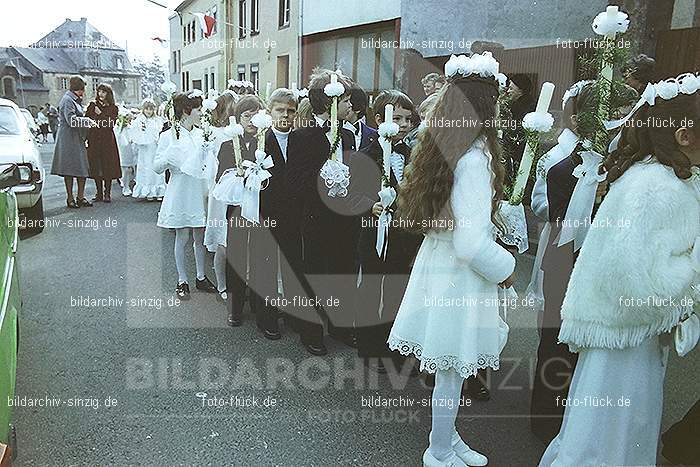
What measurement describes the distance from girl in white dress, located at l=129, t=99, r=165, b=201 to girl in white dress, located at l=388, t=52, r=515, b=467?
993 cm

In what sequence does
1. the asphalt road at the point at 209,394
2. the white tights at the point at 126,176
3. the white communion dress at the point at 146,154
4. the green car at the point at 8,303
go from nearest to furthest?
the green car at the point at 8,303
the asphalt road at the point at 209,394
the white communion dress at the point at 146,154
the white tights at the point at 126,176

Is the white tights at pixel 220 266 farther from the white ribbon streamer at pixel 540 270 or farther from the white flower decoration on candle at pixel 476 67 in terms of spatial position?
the white flower decoration on candle at pixel 476 67

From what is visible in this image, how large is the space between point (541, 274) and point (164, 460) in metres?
2.78

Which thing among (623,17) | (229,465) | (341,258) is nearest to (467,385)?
(341,258)

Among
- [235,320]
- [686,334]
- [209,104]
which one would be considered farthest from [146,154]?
[686,334]

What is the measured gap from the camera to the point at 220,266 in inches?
245

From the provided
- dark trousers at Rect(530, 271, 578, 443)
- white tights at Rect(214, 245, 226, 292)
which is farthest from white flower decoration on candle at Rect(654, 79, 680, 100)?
white tights at Rect(214, 245, 226, 292)

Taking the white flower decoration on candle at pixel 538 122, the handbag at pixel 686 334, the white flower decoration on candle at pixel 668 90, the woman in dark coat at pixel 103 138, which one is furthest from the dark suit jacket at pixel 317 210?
the woman in dark coat at pixel 103 138

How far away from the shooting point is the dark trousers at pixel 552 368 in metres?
3.72

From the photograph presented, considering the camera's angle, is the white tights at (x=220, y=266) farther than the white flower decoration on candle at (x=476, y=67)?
Yes

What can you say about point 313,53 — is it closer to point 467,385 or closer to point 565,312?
point 467,385

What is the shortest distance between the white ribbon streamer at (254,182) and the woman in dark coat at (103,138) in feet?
23.8

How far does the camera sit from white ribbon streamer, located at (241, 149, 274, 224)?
16.5 ft

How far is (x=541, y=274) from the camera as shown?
4.49 meters
